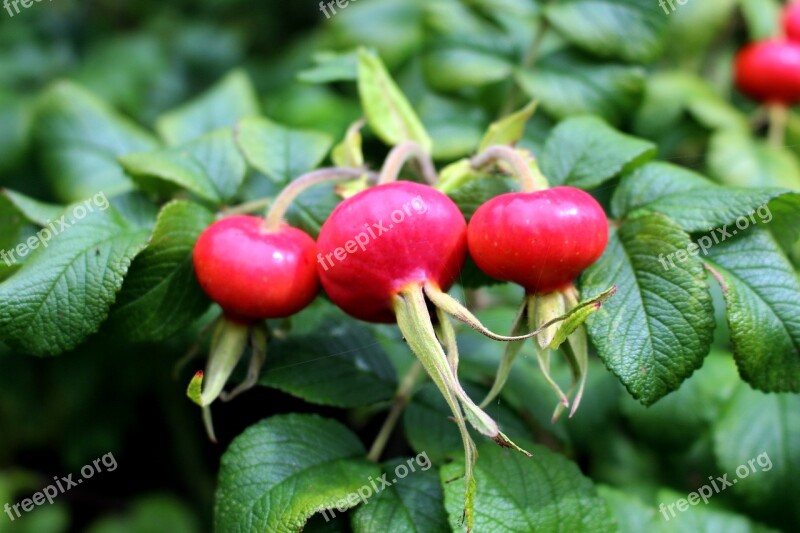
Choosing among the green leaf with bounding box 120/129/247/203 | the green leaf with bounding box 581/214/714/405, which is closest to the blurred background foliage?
the green leaf with bounding box 120/129/247/203

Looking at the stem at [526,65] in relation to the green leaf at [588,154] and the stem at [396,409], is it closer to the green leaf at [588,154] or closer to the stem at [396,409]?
the green leaf at [588,154]

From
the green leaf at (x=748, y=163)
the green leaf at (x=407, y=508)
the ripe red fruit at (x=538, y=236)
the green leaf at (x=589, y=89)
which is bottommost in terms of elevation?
the green leaf at (x=748, y=163)

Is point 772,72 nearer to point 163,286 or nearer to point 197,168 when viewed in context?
point 197,168

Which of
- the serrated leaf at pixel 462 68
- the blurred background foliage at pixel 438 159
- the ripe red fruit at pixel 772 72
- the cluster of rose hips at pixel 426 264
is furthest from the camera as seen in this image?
the ripe red fruit at pixel 772 72

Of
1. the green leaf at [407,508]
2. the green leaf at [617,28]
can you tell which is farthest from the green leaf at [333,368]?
the green leaf at [617,28]

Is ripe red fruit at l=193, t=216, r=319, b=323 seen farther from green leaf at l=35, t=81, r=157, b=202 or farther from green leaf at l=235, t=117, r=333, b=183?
green leaf at l=35, t=81, r=157, b=202

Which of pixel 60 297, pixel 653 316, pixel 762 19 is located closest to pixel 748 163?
pixel 762 19
